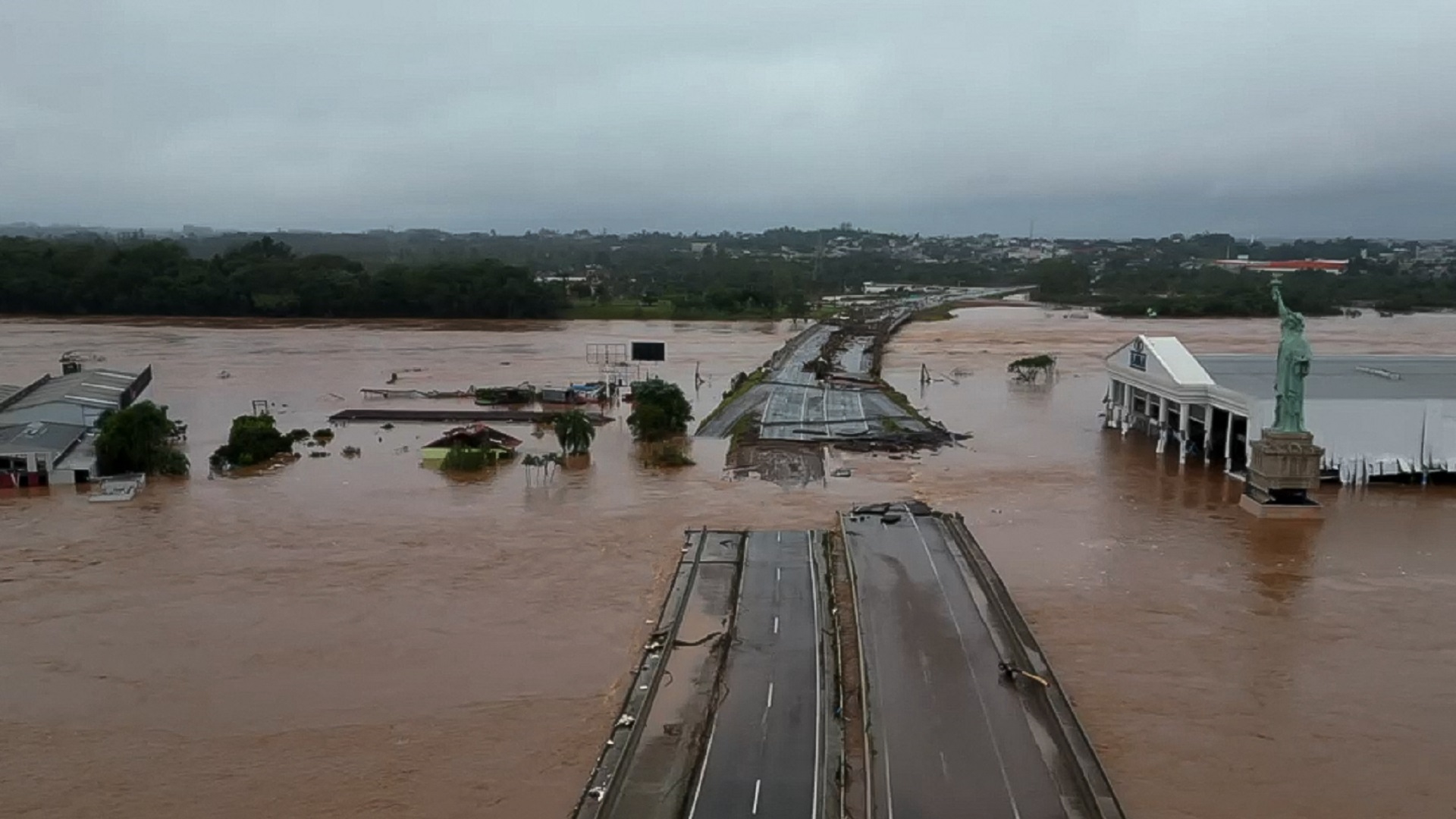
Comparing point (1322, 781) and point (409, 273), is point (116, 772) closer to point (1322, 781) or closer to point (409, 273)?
point (1322, 781)

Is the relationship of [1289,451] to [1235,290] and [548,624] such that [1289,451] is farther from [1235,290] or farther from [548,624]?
[1235,290]

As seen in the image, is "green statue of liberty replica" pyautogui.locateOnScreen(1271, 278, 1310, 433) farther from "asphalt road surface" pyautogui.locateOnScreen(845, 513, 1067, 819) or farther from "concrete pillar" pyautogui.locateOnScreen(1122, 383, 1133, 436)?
"concrete pillar" pyautogui.locateOnScreen(1122, 383, 1133, 436)

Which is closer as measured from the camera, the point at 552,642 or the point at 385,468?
the point at 552,642

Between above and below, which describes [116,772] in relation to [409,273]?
below

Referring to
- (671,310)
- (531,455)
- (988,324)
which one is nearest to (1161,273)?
(988,324)

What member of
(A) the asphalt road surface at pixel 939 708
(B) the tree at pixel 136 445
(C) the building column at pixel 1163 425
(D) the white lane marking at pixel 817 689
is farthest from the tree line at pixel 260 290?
(D) the white lane marking at pixel 817 689

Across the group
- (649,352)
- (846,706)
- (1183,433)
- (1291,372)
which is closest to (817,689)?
(846,706)
